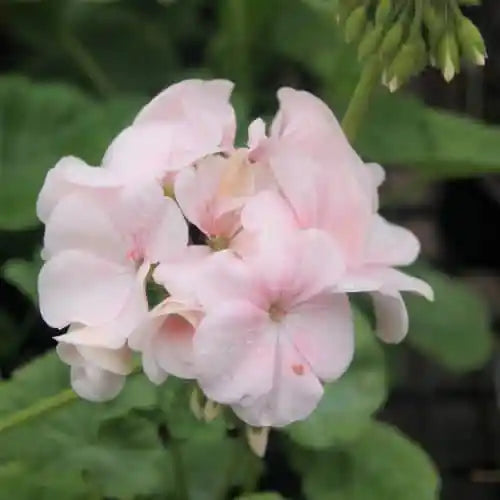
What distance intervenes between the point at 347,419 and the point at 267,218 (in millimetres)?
313

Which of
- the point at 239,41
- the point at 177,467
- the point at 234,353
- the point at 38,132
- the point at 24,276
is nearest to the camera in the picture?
the point at 234,353

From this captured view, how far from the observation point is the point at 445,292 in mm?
1086

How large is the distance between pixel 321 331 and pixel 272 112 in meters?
0.66

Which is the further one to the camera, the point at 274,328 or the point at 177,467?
the point at 177,467

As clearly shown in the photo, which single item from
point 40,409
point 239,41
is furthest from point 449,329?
point 40,409

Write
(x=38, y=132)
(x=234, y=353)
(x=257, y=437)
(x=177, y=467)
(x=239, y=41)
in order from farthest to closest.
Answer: (x=239, y=41), (x=38, y=132), (x=177, y=467), (x=257, y=437), (x=234, y=353)

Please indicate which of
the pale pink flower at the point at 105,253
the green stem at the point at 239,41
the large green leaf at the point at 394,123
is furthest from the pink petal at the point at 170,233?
the green stem at the point at 239,41

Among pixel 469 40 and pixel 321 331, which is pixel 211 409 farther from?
pixel 469 40

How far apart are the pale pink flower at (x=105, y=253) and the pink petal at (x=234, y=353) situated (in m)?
0.04

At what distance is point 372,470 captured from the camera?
0.77 meters

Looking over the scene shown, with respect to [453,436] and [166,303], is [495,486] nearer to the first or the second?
[453,436]

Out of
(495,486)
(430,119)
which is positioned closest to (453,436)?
(495,486)

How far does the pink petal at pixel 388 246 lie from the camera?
494mm

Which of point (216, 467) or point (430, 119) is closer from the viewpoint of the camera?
point (216, 467)
